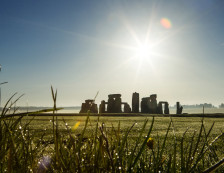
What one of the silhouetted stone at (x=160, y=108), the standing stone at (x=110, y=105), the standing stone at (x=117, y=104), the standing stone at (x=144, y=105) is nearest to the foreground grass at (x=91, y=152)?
the standing stone at (x=117, y=104)

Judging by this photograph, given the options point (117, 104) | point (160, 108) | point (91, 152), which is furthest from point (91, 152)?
point (160, 108)

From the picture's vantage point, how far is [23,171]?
61cm

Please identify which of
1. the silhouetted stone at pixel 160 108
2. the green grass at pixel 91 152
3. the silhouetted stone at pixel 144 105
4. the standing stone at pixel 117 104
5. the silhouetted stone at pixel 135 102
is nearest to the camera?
the green grass at pixel 91 152

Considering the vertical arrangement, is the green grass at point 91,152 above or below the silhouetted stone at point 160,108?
above

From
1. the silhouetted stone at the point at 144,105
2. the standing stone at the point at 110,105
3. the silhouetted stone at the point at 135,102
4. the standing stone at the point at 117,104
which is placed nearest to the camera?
the standing stone at the point at 117,104

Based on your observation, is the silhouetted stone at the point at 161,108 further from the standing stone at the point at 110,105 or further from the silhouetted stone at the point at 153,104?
the standing stone at the point at 110,105

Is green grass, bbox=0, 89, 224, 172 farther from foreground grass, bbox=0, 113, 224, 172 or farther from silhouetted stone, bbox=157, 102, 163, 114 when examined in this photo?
silhouetted stone, bbox=157, 102, 163, 114

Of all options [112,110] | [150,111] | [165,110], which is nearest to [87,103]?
[112,110]

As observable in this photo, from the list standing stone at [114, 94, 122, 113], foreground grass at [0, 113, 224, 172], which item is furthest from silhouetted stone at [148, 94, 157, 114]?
foreground grass at [0, 113, 224, 172]

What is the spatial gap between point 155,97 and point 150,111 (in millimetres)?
1816

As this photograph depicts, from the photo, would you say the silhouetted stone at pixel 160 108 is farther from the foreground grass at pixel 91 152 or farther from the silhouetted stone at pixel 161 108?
the foreground grass at pixel 91 152

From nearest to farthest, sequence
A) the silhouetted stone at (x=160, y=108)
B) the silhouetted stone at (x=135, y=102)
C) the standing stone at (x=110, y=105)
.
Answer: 1. the standing stone at (x=110, y=105)
2. the silhouetted stone at (x=135, y=102)
3. the silhouetted stone at (x=160, y=108)

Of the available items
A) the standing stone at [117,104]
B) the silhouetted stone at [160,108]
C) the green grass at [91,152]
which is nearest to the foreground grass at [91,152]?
the green grass at [91,152]

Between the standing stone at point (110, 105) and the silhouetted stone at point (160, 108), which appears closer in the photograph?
the standing stone at point (110, 105)
